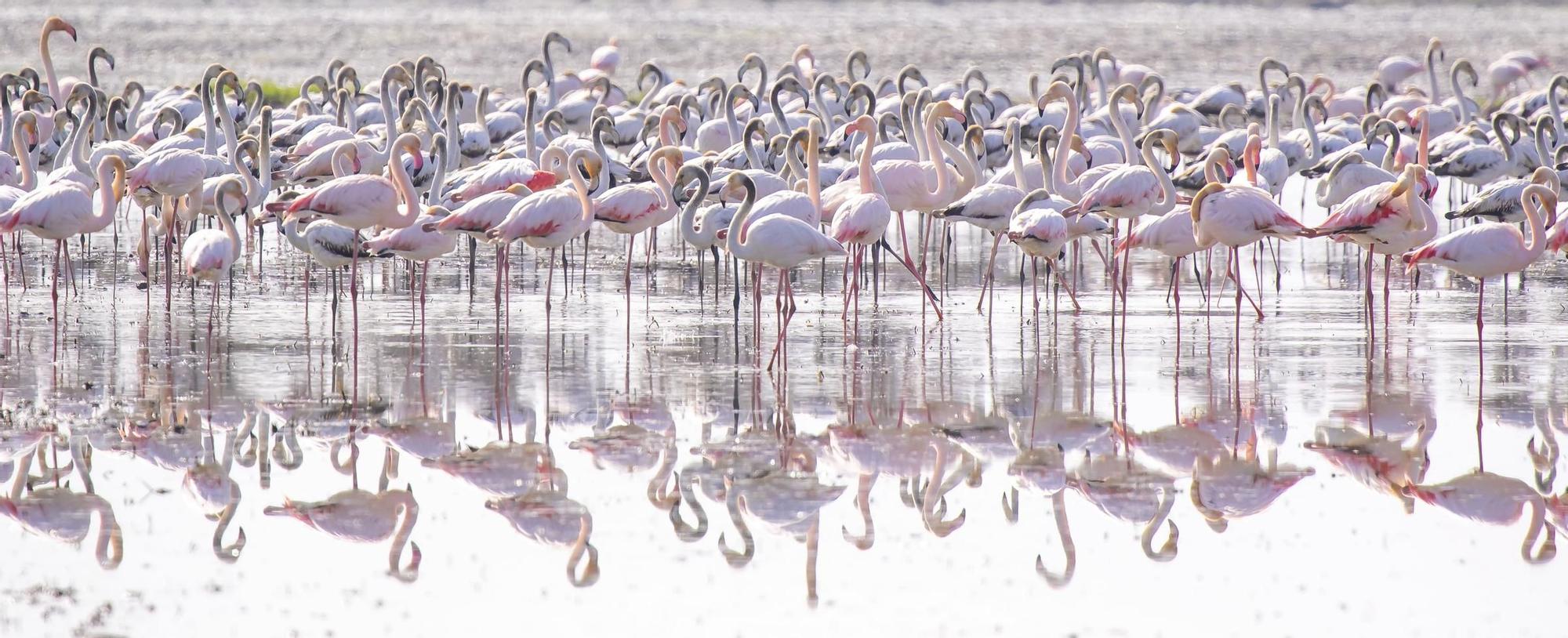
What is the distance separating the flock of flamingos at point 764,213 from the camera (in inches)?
284

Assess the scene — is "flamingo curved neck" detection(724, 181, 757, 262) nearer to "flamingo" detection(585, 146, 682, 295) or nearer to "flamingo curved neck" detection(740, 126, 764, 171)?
"flamingo" detection(585, 146, 682, 295)

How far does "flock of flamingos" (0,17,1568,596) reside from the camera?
7215 millimetres

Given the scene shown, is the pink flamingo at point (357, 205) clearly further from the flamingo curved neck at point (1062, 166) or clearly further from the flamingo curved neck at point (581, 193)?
the flamingo curved neck at point (1062, 166)

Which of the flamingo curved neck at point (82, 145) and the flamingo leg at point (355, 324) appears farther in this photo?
the flamingo curved neck at point (82, 145)

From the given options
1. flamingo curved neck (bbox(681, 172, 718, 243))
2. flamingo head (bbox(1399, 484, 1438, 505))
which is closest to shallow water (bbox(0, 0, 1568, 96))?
flamingo curved neck (bbox(681, 172, 718, 243))

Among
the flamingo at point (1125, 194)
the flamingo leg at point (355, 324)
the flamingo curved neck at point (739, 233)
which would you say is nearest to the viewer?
the flamingo leg at point (355, 324)

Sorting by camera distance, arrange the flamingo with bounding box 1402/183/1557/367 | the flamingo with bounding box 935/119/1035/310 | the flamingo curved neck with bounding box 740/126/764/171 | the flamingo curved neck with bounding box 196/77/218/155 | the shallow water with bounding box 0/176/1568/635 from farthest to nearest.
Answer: the flamingo curved neck with bounding box 196/77/218/155
the flamingo curved neck with bounding box 740/126/764/171
the flamingo with bounding box 935/119/1035/310
the flamingo with bounding box 1402/183/1557/367
the shallow water with bounding box 0/176/1568/635

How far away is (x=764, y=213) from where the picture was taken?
1138cm

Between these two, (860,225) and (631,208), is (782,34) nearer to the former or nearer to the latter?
(631,208)

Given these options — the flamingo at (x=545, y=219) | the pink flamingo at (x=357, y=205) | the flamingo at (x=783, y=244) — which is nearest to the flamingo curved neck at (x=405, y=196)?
the pink flamingo at (x=357, y=205)

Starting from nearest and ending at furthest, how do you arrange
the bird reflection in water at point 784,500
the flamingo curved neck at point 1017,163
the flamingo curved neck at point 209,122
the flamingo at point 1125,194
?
the bird reflection in water at point 784,500 → the flamingo at point 1125,194 → the flamingo curved neck at point 1017,163 → the flamingo curved neck at point 209,122

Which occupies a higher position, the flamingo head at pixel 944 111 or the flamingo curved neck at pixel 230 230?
the flamingo head at pixel 944 111

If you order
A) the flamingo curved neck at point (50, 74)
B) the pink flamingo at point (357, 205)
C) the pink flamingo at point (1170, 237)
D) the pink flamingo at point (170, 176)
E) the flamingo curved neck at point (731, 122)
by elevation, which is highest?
the flamingo curved neck at point (50, 74)

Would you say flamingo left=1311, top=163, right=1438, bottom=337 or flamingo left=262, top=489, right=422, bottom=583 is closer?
flamingo left=262, top=489, right=422, bottom=583
